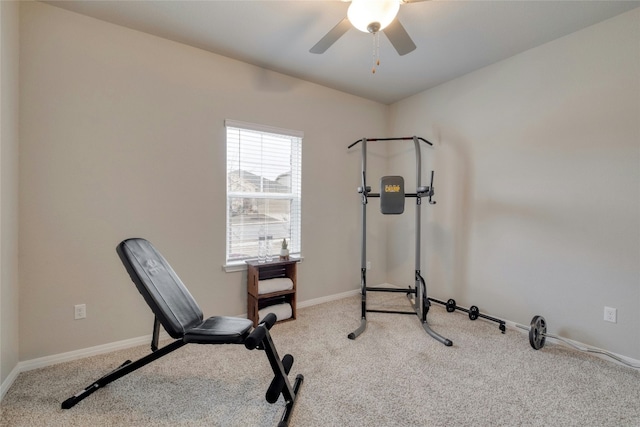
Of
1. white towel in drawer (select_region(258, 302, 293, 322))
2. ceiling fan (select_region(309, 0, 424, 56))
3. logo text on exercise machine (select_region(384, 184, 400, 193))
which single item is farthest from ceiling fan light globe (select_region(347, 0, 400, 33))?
white towel in drawer (select_region(258, 302, 293, 322))

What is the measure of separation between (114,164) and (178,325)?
1.53 meters

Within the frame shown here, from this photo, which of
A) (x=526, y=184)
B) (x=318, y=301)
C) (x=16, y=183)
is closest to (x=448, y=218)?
(x=526, y=184)

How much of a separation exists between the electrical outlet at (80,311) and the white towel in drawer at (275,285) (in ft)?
4.51

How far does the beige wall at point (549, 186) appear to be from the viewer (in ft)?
7.15

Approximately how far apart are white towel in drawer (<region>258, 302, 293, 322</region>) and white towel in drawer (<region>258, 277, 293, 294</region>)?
193 mm

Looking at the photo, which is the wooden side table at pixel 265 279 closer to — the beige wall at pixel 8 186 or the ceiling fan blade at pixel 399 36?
the beige wall at pixel 8 186

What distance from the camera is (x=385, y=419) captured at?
158cm

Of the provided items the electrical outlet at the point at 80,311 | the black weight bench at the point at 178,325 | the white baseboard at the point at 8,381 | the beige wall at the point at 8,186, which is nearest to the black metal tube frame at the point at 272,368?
the black weight bench at the point at 178,325

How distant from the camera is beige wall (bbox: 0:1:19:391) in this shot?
1.76m

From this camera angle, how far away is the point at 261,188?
3109 millimetres

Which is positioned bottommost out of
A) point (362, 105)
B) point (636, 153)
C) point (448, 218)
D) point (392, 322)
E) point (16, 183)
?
point (392, 322)

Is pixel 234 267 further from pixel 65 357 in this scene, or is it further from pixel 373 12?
pixel 373 12

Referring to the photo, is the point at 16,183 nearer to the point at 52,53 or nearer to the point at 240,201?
the point at 52,53

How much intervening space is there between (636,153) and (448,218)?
159cm
